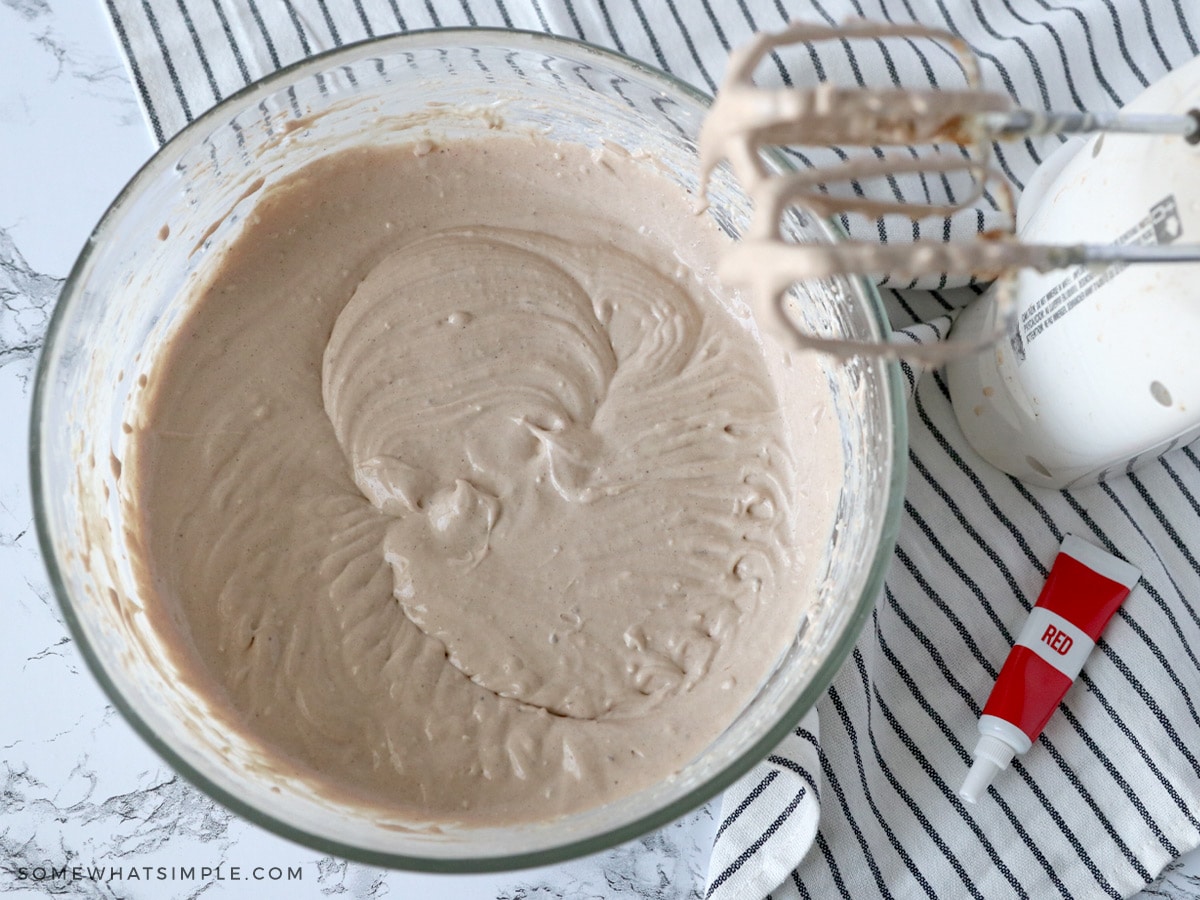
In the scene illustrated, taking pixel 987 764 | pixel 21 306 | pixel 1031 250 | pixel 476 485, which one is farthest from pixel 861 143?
pixel 21 306

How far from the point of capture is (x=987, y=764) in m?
1.31

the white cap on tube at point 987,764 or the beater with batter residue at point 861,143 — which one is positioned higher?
the beater with batter residue at point 861,143

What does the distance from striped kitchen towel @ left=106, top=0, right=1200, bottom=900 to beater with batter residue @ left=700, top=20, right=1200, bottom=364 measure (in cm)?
53

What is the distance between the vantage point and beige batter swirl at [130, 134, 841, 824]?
1.18m

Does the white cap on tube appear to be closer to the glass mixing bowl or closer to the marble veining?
the glass mixing bowl

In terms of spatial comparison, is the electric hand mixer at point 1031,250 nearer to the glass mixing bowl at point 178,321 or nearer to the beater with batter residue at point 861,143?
the beater with batter residue at point 861,143

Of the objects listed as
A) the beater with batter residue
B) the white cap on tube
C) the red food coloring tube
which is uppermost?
the beater with batter residue

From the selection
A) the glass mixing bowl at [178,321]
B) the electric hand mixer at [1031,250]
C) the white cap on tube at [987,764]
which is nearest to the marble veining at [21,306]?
the glass mixing bowl at [178,321]

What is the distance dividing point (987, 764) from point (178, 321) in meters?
1.16

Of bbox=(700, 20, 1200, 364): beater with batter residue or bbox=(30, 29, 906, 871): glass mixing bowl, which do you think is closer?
bbox=(700, 20, 1200, 364): beater with batter residue

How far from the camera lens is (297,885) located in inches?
51.0

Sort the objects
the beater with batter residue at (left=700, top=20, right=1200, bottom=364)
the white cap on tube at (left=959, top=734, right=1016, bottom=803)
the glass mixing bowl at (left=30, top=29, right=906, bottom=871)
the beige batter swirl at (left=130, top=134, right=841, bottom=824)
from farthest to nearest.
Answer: the white cap on tube at (left=959, top=734, right=1016, bottom=803)
the beige batter swirl at (left=130, top=134, right=841, bottom=824)
the glass mixing bowl at (left=30, top=29, right=906, bottom=871)
the beater with batter residue at (left=700, top=20, right=1200, bottom=364)

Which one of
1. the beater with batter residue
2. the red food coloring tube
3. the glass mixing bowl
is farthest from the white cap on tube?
the beater with batter residue

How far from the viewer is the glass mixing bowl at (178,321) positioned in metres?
1.08
